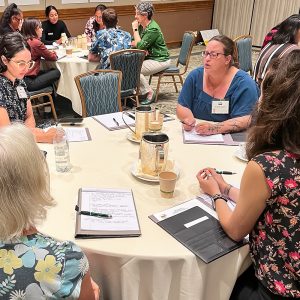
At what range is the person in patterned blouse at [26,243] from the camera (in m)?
0.99

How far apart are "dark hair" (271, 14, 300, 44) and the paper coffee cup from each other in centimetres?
258

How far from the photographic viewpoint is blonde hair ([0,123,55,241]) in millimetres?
996

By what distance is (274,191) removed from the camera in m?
1.21

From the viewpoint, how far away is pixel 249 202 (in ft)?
4.12

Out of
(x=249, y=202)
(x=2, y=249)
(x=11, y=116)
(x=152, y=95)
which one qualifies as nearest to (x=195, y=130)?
(x=249, y=202)

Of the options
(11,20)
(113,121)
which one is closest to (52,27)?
(11,20)

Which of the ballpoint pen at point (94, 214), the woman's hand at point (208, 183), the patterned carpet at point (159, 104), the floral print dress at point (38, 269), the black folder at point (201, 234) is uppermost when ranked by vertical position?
the floral print dress at point (38, 269)

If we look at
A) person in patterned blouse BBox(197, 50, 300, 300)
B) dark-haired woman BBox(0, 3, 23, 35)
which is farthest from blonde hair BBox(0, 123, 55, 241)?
dark-haired woman BBox(0, 3, 23, 35)

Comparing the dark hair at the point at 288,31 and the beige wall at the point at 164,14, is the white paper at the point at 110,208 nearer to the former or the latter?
the dark hair at the point at 288,31

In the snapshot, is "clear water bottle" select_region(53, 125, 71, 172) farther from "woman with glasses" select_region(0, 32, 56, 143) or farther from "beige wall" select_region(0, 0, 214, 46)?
"beige wall" select_region(0, 0, 214, 46)

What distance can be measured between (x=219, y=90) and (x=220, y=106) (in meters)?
0.12

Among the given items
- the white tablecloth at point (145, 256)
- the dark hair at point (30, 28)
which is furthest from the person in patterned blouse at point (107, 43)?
the white tablecloth at point (145, 256)

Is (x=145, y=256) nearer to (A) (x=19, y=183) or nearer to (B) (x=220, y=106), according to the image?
(A) (x=19, y=183)

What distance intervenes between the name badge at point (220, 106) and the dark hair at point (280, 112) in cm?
116
